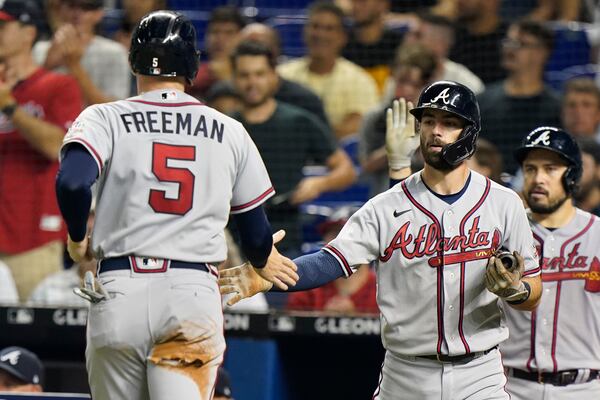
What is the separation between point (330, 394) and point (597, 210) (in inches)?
75.2

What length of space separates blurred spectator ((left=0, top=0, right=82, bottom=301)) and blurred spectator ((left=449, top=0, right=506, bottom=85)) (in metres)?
2.84

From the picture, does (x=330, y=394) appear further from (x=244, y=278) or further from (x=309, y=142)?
(x=244, y=278)

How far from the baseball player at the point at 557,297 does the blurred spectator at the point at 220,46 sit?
3996 mm

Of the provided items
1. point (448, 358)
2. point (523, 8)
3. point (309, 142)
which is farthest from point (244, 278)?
point (523, 8)

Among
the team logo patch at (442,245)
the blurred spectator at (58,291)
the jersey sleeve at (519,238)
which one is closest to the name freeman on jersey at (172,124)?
the team logo patch at (442,245)

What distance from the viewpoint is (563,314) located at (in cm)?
478

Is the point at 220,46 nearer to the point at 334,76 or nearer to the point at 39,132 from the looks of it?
the point at 334,76

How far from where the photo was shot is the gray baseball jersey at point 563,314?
4.75m

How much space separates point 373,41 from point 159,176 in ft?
17.6

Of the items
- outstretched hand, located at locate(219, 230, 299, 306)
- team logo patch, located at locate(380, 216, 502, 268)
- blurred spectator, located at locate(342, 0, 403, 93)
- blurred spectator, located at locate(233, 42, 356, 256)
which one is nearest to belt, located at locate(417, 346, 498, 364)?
team logo patch, located at locate(380, 216, 502, 268)

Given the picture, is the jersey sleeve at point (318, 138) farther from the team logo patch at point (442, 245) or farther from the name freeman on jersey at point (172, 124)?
the name freeman on jersey at point (172, 124)

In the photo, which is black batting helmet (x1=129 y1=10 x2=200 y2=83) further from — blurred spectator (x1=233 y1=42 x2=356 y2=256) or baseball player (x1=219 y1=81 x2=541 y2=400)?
blurred spectator (x1=233 y1=42 x2=356 y2=256)

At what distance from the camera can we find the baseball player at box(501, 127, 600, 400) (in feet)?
15.6

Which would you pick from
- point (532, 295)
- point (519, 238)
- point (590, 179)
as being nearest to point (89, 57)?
point (590, 179)
